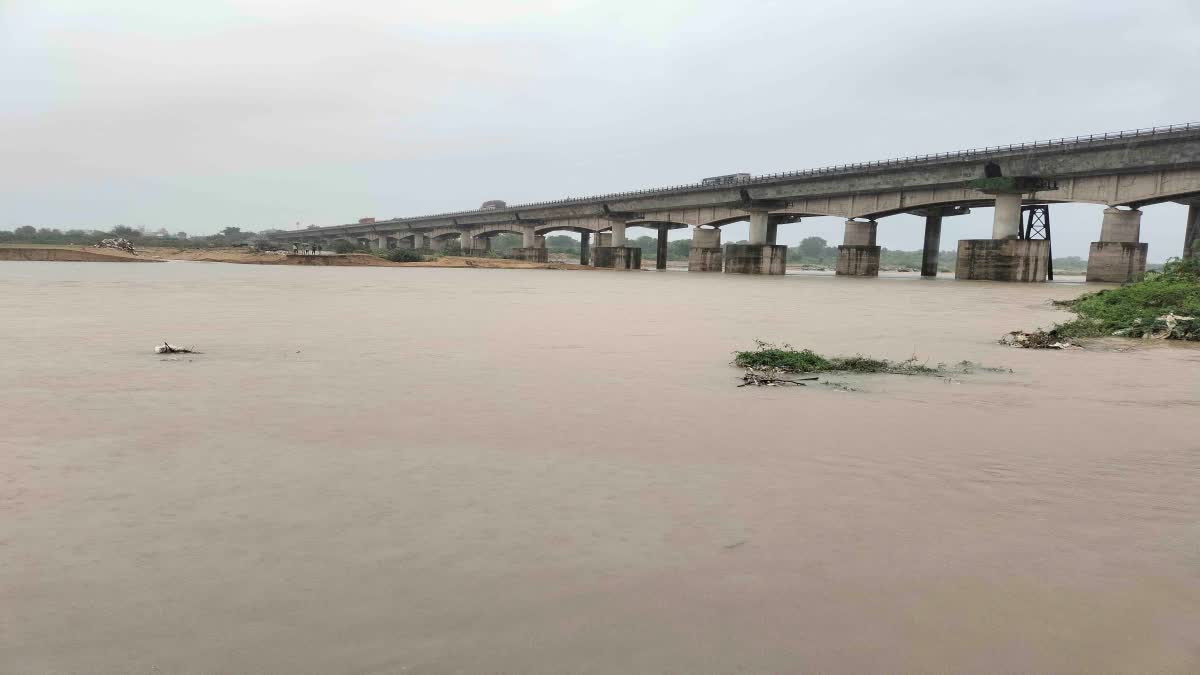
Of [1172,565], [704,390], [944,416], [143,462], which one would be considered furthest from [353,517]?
[944,416]

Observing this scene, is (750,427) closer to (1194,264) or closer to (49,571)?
(49,571)

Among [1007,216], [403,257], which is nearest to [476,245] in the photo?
[403,257]

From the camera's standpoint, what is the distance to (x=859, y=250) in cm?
7875

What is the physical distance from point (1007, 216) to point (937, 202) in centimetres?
687

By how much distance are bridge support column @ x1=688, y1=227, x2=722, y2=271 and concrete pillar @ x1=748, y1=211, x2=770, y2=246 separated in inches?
408

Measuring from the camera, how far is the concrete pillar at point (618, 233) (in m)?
103

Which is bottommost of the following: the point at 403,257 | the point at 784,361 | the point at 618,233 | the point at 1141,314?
the point at 784,361

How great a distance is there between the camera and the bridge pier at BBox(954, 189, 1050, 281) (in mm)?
61031

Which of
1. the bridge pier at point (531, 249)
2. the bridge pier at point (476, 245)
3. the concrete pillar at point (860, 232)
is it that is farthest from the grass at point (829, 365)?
the bridge pier at point (476, 245)

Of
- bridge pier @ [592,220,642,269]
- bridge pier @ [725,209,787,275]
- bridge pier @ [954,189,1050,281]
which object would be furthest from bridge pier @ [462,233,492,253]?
bridge pier @ [954,189,1050,281]

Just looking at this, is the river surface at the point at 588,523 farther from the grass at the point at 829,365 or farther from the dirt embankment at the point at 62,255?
the dirt embankment at the point at 62,255

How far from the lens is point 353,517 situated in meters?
5.02

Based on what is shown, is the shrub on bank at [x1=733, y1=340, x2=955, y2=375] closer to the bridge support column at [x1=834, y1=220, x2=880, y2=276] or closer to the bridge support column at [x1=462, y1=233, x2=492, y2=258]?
the bridge support column at [x1=834, y1=220, x2=880, y2=276]

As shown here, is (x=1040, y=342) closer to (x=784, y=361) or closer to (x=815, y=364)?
(x=815, y=364)
